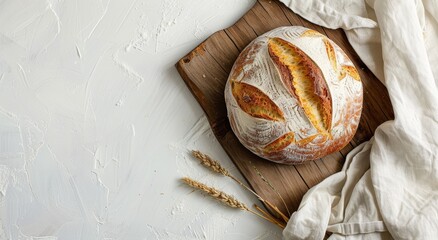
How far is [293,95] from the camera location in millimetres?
1133

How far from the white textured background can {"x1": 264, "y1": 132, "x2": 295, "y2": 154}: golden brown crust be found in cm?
14

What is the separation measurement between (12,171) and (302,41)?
2.44 ft

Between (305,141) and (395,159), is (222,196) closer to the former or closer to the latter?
(305,141)

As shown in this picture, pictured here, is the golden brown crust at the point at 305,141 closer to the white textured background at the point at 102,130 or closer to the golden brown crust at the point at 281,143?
the golden brown crust at the point at 281,143

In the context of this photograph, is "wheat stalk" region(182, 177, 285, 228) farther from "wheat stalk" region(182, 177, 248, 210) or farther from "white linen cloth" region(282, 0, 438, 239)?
"white linen cloth" region(282, 0, 438, 239)

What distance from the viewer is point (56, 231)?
1.28 metres

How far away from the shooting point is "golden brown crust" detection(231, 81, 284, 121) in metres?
1.14

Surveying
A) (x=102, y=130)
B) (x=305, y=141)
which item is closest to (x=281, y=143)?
(x=305, y=141)

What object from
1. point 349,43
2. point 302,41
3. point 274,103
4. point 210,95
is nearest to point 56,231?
point 210,95

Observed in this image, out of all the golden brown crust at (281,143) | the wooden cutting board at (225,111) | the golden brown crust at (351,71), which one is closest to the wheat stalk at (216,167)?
the wooden cutting board at (225,111)

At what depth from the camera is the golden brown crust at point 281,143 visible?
116cm

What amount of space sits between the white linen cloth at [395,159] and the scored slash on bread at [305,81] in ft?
0.57

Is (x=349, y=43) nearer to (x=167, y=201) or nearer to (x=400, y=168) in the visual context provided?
(x=400, y=168)

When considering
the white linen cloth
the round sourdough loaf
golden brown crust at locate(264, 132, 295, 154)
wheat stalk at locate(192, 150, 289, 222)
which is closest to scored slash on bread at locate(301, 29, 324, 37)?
the round sourdough loaf
